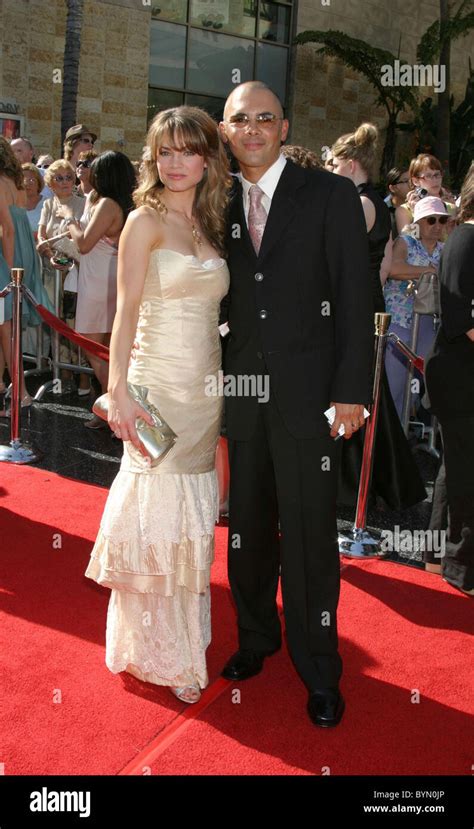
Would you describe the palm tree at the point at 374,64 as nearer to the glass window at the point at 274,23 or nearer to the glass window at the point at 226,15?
the glass window at the point at 274,23

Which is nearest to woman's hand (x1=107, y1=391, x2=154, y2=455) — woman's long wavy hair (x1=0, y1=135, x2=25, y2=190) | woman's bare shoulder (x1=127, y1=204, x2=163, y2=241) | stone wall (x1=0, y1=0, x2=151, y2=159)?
woman's bare shoulder (x1=127, y1=204, x2=163, y2=241)

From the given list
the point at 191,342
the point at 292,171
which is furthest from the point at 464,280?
the point at 191,342

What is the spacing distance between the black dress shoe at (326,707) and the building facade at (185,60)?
12.3 m

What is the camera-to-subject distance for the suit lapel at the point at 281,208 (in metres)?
2.74

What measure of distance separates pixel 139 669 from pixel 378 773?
91cm

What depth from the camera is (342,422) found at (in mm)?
2801

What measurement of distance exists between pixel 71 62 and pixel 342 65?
6996mm

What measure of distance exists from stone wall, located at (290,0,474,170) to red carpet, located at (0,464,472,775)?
15.5 meters

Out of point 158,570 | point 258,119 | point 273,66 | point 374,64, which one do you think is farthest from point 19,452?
point 374,64

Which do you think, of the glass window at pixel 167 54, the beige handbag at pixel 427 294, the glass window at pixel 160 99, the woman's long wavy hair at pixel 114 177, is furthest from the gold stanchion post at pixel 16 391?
the glass window at pixel 167 54

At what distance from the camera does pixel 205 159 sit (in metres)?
2.77

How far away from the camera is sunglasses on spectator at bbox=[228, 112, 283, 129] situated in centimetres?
270
